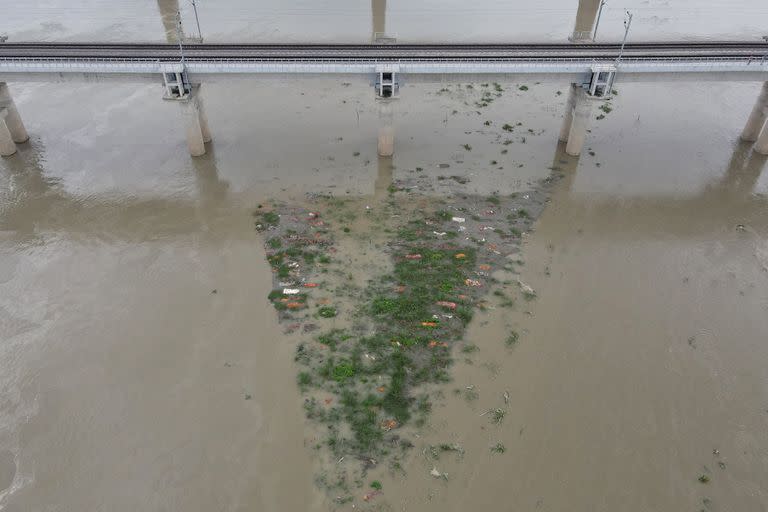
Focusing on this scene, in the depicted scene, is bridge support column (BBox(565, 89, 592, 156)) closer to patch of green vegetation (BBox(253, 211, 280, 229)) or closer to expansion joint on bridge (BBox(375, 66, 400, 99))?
expansion joint on bridge (BBox(375, 66, 400, 99))

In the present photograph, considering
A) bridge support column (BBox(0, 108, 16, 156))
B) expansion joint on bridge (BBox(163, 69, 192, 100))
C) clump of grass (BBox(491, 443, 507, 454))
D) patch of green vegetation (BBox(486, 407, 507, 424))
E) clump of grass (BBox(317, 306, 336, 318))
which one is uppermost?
expansion joint on bridge (BBox(163, 69, 192, 100))

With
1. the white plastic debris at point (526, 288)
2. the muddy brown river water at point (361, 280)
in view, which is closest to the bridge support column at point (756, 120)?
the muddy brown river water at point (361, 280)

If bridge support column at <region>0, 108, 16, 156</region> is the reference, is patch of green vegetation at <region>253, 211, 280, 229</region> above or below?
below

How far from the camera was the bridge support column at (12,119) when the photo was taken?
38.6 m

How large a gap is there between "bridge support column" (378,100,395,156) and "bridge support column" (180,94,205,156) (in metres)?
13.8

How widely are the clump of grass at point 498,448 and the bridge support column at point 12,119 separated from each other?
4292 cm

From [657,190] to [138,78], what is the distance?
38.5 m

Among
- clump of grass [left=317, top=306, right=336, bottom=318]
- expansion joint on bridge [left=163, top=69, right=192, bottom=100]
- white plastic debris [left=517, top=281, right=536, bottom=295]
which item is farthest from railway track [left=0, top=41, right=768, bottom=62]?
clump of grass [left=317, top=306, right=336, bottom=318]

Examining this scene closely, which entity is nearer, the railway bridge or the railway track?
the railway bridge

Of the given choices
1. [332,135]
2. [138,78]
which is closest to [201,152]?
[138,78]

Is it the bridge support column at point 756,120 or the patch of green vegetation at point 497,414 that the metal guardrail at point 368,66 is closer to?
the bridge support column at point 756,120

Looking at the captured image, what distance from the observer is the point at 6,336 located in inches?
1000

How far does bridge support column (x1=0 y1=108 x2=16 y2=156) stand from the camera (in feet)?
126

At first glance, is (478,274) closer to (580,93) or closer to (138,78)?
(580,93)
